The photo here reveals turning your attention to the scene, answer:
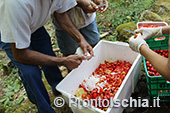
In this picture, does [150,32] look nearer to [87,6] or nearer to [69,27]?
[87,6]

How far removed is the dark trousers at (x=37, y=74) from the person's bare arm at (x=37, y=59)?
0.32ft

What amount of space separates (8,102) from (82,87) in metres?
1.48

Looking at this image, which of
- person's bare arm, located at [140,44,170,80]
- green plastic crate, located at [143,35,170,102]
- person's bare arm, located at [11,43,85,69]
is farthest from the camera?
green plastic crate, located at [143,35,170,102]

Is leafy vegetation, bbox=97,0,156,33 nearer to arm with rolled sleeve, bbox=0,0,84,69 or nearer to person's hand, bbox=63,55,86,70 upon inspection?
person's hand, bbox=63,55,86,70

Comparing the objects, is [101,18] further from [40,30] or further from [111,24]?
[40,30]

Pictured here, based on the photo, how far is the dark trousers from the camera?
5.07 feet

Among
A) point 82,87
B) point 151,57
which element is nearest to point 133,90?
point 82,87

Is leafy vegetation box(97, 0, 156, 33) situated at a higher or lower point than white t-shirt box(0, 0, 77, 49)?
lower

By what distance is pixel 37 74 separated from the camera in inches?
62.7

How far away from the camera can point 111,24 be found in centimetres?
400

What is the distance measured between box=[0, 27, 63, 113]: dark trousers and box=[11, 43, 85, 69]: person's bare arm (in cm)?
10

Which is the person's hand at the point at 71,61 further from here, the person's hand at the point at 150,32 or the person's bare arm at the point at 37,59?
the person's hand at the point at 150,32

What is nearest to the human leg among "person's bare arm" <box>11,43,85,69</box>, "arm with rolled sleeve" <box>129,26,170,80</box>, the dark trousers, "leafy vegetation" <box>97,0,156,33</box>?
the dark trousers

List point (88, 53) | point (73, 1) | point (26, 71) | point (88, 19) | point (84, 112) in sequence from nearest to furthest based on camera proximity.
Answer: point (26, 71), point (84, 112), point (73, 1), point (88, 53), point (88, 19)
